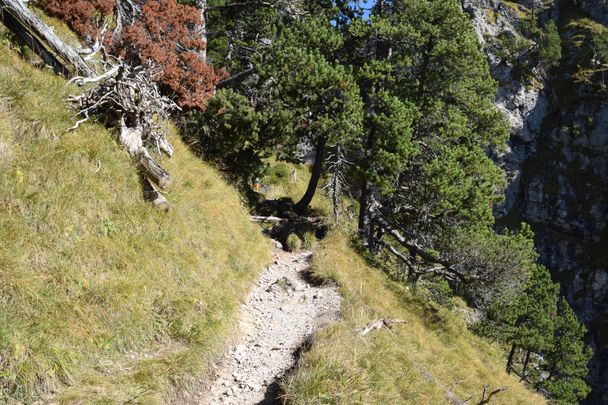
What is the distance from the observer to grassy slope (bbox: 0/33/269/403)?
4.34 m

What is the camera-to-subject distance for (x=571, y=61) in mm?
79688

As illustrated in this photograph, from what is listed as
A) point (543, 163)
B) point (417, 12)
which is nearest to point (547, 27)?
point (543, 163)

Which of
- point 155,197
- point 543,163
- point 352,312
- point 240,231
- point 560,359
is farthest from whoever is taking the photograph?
point 543,163

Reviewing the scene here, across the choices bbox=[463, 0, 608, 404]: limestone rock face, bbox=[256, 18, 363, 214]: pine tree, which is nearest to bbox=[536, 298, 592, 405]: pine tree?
bbox=[256, 18, 363, 214]: pine tree

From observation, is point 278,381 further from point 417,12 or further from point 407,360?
point 417,12

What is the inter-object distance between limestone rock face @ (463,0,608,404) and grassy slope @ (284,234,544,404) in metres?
57.0

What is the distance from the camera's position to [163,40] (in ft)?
36.4

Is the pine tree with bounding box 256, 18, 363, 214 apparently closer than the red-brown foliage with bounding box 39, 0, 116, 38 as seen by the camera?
No

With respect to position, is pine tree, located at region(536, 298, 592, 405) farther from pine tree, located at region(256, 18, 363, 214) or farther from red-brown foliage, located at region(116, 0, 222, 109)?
red-brown foliage, located at region(116, 0, 222, 109)

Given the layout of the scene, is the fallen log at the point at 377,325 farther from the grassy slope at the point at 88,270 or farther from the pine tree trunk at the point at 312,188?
the pine tree trunk at the point at 312,188

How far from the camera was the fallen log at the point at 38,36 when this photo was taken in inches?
A: 309

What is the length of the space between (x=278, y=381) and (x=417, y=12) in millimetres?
13587

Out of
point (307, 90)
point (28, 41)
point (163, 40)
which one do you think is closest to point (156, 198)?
point (28, 41)

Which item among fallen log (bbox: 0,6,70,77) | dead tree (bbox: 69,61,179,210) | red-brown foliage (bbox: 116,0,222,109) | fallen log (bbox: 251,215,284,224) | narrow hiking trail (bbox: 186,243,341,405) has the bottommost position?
narrow hiking trail (bbox: 186,243,341,405)
